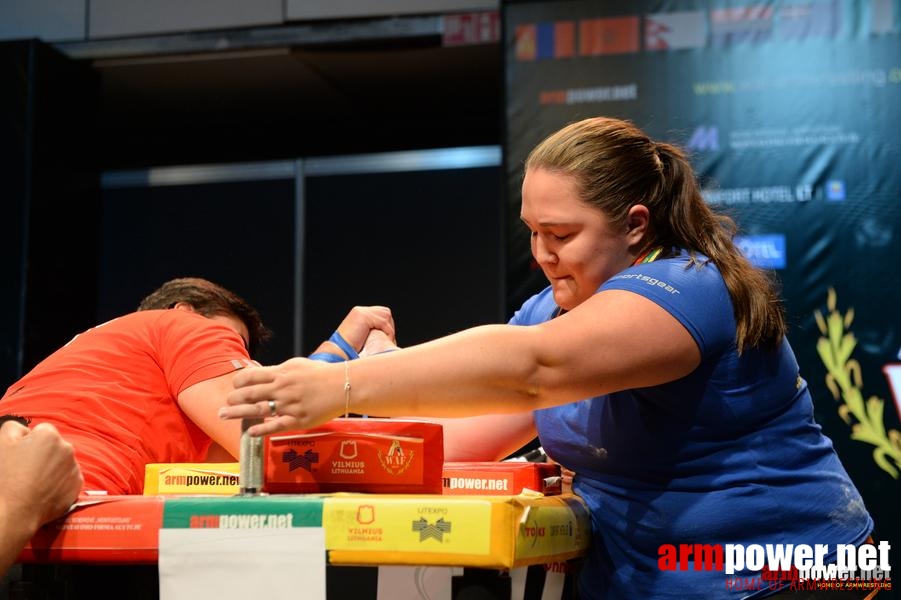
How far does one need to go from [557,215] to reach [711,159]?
2.76m

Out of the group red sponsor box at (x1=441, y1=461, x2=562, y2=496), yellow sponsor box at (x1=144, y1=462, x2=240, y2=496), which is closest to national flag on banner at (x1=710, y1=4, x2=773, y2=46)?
red sponsor box at (x1=441, y1=461, x2=562, y2=496)

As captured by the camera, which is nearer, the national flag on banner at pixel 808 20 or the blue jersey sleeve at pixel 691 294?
the blue jersey sleeve at pixel 691 294

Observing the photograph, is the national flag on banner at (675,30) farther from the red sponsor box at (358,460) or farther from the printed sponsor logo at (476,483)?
the red sponsor box at (358,460)

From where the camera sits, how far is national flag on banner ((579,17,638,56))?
4090 mm

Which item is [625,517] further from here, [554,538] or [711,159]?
[711,159]

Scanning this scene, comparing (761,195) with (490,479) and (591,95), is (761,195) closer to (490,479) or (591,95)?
(591,95)

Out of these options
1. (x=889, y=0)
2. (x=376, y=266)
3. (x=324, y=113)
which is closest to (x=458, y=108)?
(x=324, y=113)

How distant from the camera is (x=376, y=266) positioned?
17.1ft

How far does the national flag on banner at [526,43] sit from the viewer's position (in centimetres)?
416

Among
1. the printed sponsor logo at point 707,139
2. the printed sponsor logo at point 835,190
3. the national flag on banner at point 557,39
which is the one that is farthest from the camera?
the national flag on banner at point 557,39

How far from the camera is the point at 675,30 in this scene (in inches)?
161

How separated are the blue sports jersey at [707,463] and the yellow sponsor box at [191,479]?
53 centimetres

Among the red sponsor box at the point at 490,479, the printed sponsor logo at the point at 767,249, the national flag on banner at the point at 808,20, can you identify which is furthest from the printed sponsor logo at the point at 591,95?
the red sponsor box at the point at 490,479

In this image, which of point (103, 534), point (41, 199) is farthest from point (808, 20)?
point (103, 534)
